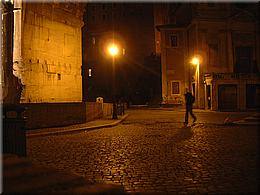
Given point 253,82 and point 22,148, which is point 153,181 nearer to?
point 22,148

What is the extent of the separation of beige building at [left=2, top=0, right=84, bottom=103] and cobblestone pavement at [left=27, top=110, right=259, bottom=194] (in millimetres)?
4920

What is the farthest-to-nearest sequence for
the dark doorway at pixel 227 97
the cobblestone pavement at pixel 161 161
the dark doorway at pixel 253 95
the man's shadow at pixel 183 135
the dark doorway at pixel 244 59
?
the dark doorway at pixel 244 59 → the dark doorway at pixel 253 95 → the dark doorway at pixel 227 97 → the man's shadow at pixel 183 135 → the cobblestone pavement at pixel 161 161

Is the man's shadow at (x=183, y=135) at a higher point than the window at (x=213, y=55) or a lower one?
lower

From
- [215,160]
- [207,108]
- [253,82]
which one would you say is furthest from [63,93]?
[253,82]

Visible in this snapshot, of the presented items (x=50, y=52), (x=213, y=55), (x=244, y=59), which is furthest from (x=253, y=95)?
(x=50, y=52)

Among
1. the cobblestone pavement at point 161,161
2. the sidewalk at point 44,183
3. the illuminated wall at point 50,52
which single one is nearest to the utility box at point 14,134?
the cobblestone pavement at point 161,161

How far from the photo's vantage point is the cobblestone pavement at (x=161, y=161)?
5.65 m

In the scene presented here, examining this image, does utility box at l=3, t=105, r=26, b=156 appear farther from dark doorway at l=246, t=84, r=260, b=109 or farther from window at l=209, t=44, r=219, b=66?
window at l=209, t=44, r=219, b=66

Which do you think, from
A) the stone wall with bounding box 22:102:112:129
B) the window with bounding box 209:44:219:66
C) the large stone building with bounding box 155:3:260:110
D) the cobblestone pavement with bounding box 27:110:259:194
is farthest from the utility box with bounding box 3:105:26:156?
the window with bounding box 209:44:219:66

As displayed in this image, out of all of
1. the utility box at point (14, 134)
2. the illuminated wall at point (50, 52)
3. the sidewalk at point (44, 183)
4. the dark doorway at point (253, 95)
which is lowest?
the sidewalk at point (44, 183)

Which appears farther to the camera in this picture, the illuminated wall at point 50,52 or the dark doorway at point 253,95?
the dark doorway at point 253,95

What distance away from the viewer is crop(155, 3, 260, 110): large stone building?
32719 mm

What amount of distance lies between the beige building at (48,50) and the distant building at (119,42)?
102 ft

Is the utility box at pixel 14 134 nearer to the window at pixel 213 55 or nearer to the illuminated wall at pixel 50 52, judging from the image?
the illuminated wall at pixel 50 52
